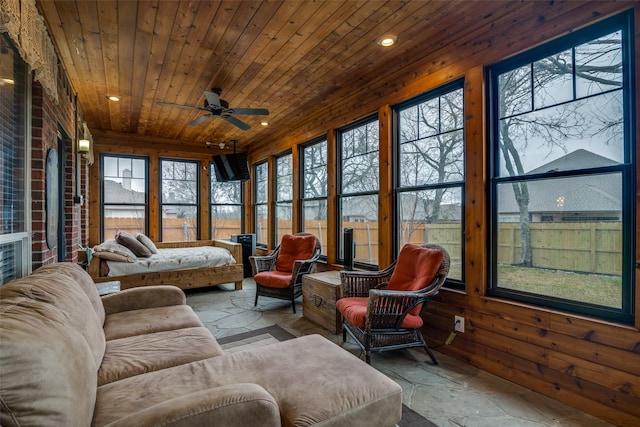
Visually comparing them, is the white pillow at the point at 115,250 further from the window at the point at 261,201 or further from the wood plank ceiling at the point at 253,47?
the window at the point at 261,201

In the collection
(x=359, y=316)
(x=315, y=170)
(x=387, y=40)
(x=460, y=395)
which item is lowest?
(x=460, y=395)

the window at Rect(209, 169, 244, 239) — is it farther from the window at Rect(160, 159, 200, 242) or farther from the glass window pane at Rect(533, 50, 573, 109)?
the glass window pane at Rect(533, 50, 573, 109)

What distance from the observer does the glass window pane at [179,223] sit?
21.6 ft

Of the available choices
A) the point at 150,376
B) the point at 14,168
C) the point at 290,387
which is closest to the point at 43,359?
the point at 150,376

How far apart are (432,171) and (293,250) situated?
2281 millimetres

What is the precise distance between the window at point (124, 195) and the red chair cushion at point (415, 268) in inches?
211

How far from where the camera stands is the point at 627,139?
1.96m

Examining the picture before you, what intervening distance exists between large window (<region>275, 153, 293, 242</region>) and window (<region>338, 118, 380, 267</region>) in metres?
1.57

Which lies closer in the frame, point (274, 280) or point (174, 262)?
point (274, 280)

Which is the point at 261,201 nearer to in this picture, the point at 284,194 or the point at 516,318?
the point at 284,194

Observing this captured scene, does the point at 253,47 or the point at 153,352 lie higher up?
the point at 253,47

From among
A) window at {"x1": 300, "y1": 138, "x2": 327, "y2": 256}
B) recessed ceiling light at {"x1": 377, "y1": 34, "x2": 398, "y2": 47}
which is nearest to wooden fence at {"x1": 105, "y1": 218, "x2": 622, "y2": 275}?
window at {"x1": 300, "y1": 138, "x2": 327, "y2": 256}

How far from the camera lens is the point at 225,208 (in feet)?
23.6

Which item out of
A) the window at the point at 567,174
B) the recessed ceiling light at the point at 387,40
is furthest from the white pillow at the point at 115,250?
the window at the point at 567,174
